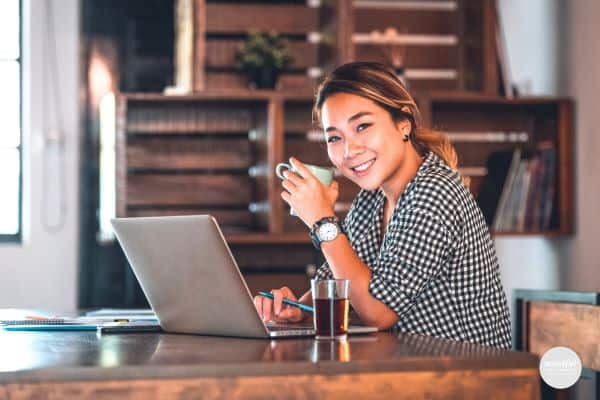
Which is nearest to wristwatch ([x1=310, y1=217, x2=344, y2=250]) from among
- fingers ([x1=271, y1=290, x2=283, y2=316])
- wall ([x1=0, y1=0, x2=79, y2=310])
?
fingers ([x1=271, y1=290, x2=283, y2=316])

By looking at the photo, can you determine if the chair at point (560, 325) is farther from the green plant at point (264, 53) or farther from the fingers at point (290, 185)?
the green plant at point (264, 53)

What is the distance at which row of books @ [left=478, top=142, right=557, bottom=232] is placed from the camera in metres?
3.98

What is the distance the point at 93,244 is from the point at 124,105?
149cm

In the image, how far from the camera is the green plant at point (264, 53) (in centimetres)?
419

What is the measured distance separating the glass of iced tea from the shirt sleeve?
0.21 metres

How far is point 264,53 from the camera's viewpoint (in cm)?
420

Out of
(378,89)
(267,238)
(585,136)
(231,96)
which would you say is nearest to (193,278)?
(378,89)

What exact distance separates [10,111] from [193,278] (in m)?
4.17

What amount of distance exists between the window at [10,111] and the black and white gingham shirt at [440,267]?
394 centimetres

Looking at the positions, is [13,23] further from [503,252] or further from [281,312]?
[281,312]

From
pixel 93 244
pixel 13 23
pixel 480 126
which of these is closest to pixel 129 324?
pixel 480 126

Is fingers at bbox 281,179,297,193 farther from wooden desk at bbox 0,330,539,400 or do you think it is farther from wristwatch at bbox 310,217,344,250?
wooden desk at bbox 0,330,539,400

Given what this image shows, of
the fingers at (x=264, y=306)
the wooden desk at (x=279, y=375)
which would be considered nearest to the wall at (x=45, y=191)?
the fingers at (x=264, y=306)

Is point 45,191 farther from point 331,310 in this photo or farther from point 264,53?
point 331,310
